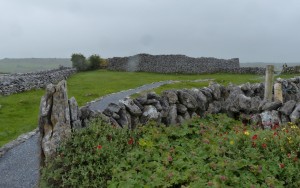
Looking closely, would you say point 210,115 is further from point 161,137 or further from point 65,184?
point 65,184

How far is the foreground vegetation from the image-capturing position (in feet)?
28.1

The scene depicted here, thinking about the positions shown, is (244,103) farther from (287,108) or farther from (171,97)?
(171,97)

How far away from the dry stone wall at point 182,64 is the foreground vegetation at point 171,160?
44472mm

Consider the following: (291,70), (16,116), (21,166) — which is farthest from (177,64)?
(21,166)

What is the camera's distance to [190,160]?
→ 9758 mm

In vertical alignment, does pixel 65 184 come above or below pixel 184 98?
below

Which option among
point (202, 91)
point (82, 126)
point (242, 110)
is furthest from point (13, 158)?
point (242, 110)

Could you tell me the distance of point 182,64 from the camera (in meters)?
56.4

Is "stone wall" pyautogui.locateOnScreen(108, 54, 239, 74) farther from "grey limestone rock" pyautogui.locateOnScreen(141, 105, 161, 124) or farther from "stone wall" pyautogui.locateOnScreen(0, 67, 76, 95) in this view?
"grey limestone rock" pyautogui.locateOnScreen(141, 105, 161, 124)

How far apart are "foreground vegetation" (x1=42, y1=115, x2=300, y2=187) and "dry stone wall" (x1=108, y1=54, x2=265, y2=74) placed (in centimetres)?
4447

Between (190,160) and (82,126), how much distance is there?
12.9 ft

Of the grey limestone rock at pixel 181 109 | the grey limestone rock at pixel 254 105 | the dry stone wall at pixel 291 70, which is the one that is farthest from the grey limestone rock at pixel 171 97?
the dry stone wall at pixel 291 70

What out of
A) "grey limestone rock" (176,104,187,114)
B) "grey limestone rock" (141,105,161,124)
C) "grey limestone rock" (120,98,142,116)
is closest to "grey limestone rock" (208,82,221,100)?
"grey limestone rock" (176,104,187,114)

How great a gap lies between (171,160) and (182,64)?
156ft
